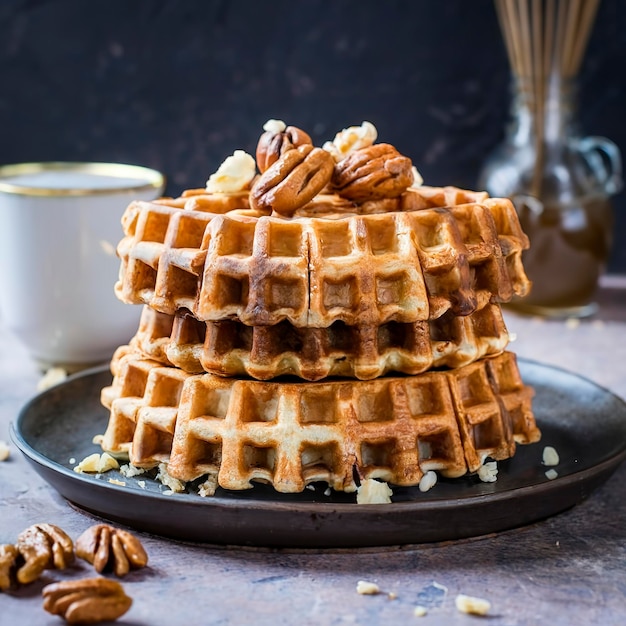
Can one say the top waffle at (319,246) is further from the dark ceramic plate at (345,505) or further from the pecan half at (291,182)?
the dark ceramic plate at (345,505)

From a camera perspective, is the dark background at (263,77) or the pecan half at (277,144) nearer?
the pecan half at (277,144)

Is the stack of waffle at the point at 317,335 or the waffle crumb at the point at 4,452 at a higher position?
the stack of waffle at the point at 317,335

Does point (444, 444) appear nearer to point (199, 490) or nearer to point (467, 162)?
point (199, 490)

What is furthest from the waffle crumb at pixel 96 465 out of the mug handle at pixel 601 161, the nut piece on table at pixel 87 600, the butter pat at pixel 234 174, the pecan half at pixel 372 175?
the mug handle at pixel 601 161

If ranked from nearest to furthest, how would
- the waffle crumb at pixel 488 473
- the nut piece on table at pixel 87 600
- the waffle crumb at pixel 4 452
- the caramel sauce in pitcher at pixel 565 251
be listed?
the nut piece on table at pixel 87 600 → the waffle crumb at pixel 488 473 → the waffle crumb at pixel 4 452 → the caramel sauce in pitcher at pixel 565 251

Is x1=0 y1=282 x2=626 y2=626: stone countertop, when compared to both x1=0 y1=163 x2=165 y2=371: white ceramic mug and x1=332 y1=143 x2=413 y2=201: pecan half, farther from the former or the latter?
x1=0 y1=163 x2=165 y2=371: white ceramic mug

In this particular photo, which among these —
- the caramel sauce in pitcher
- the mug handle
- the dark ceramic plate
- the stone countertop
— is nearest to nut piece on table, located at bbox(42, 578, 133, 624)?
the stone countertop

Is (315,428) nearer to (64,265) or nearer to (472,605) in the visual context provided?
(472,605)
